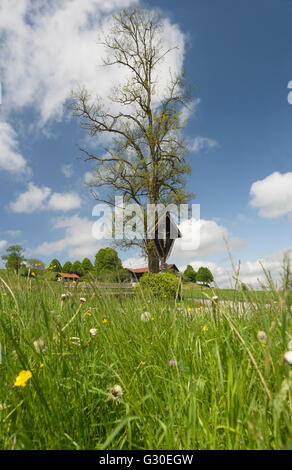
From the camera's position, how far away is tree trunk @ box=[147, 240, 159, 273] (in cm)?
1942

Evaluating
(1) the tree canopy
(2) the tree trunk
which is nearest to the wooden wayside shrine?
(2) the tree trunk

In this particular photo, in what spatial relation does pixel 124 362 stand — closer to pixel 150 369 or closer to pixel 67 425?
pixel 150 369

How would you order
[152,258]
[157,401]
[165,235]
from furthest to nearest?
1. [165,235]
2. [152,258]
3. [157,401]

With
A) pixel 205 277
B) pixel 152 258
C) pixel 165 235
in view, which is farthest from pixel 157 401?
pixel 165 235

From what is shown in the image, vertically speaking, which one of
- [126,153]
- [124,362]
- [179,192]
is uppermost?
[126,153]

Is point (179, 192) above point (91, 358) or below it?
above

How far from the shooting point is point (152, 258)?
1959 centimetres

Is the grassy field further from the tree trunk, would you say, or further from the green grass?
the tree trunk

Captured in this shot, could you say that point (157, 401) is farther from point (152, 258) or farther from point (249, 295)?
point (152, 258)

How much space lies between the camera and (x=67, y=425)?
1133mm

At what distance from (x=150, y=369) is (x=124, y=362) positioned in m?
0.16

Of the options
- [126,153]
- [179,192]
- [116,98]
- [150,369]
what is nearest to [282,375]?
[150,369]
